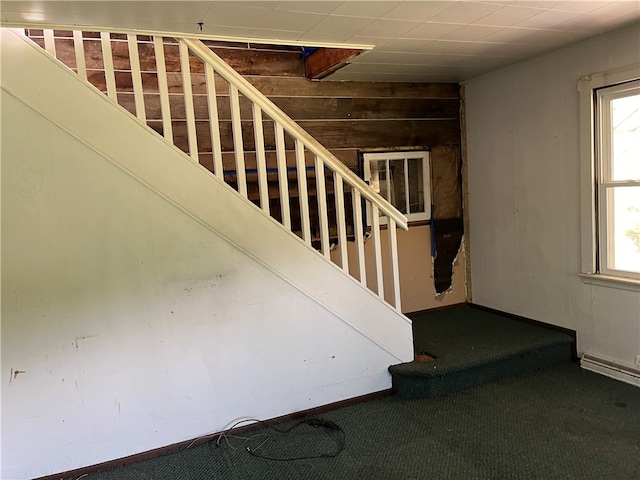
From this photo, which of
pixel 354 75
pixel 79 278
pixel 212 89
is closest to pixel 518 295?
pixel 354 75

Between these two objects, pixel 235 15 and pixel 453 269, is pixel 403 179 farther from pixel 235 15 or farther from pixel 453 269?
pixel 235 15

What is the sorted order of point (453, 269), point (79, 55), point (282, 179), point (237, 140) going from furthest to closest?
1. point (453, 269)
2. point (282, 179)
3. point (237, 140)
4. point (79, 55)

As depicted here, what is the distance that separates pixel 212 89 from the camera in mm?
2576

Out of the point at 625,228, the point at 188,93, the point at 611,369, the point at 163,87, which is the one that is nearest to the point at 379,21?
the point at 188,93

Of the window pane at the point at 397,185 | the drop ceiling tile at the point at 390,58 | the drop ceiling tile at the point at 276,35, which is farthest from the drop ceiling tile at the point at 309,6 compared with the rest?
the window pane at the point at 397,185

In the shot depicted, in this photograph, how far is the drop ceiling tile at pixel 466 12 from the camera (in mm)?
2359

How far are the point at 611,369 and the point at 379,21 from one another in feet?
8.98

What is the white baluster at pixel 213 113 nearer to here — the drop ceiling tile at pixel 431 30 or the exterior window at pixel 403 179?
the drop ceiling tile at pixel 431 30

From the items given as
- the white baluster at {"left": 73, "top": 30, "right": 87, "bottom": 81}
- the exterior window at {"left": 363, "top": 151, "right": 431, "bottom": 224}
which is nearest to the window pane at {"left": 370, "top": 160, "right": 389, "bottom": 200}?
the exterior window at {"left": 363, "top": 151, "right": 431, "bottom": 224}

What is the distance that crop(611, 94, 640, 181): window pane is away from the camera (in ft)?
9.88

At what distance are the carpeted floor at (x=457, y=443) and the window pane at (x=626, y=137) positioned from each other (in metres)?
1.42

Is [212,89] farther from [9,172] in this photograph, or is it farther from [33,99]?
[9,172]

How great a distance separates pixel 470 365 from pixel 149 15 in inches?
110

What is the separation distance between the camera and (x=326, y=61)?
11.0 ft
